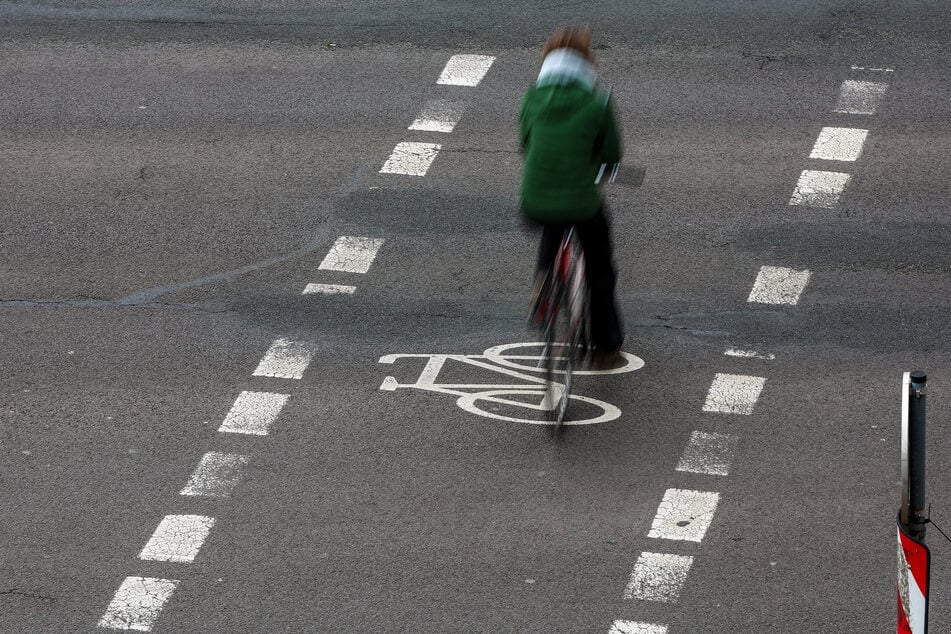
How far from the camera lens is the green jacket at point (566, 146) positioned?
8.27 meters

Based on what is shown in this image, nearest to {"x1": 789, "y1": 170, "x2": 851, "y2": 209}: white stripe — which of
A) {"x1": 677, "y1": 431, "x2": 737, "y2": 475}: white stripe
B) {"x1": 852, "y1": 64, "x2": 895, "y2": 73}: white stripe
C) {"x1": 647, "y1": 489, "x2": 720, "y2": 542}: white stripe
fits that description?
{"x1": 852, "y1": 64, "x2": 895, "y2": 73}: white stripe

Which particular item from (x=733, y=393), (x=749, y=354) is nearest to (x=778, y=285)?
(x=749, y=354)

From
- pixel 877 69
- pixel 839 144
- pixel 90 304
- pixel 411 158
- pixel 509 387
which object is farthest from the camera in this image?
pixel 877 69

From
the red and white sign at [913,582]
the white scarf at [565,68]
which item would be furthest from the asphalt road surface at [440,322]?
the white scarf at [565,68]

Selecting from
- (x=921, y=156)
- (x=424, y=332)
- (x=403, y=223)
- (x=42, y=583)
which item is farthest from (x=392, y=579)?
(x=921, y=156)

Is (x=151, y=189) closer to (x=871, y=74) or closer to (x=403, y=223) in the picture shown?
(x=403, y=223)

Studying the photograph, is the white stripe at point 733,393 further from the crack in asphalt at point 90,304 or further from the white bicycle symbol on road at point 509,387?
the crack in asphalt at point 90,304

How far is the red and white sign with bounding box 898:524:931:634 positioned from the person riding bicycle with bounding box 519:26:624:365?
3.69m

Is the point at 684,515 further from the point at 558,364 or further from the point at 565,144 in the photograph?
the point at 565,144

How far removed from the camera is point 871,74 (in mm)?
12617

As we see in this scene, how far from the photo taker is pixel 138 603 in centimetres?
729

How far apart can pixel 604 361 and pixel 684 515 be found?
63.5 inches

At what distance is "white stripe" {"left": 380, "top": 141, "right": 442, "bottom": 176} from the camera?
11555mm

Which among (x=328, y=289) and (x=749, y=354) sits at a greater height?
(x=328, y=289)
